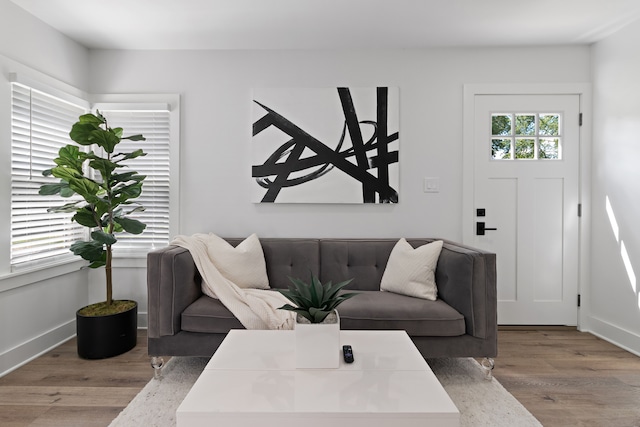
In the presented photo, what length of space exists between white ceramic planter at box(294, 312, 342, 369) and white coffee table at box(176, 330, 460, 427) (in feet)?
0.09

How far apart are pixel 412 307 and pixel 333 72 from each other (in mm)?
2114

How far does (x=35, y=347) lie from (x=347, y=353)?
2.44m

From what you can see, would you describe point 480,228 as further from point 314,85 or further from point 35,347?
point 35,347

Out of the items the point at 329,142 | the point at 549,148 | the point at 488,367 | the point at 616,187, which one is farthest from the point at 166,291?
the point at 616,187

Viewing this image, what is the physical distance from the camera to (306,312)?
160 cm

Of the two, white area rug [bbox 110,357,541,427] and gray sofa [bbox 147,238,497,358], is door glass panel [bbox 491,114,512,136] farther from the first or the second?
white area rug [bbox 110,357,541,427]

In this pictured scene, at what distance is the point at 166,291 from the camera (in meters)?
2.34

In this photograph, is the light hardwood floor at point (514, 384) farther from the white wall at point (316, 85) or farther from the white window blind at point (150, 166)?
the white wall at point (316, 85)

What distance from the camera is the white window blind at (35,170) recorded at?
2.57 m

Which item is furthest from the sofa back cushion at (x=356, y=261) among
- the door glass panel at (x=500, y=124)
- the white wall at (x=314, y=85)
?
the door glass panel at (x=500, y=124)

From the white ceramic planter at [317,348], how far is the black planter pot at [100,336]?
1.81 m

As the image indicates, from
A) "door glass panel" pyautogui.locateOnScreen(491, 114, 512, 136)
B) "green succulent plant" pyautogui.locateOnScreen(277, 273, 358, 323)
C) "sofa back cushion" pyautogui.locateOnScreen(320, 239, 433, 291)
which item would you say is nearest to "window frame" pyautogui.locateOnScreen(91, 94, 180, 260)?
"sofa back cushion" pyautogui.locateOnScreen(320, 239, 433, 291)

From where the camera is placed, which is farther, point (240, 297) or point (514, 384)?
point (240, 297)

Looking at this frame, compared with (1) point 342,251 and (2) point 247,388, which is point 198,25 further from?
(2) point 247,388
